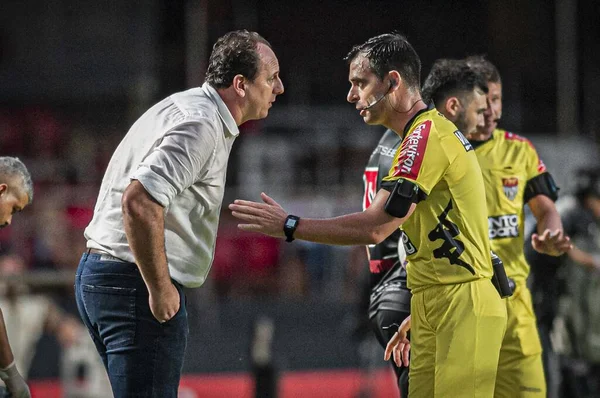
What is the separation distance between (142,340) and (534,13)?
1529 cm

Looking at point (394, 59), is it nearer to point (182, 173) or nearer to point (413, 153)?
point (413, 153)

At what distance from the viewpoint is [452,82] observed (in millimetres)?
4801

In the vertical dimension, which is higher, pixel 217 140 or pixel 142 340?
pixel 217 140

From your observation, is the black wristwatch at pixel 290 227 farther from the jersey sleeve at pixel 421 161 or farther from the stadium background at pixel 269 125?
the stadium background at pixel 269 125

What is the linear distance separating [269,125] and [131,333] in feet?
37.3

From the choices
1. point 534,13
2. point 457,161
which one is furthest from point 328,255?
point 457,161

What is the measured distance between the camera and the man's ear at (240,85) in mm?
4016

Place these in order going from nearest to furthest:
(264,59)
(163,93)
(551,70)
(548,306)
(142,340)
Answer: (142,340), (264,59), (548,306), (163,93), (551,70)

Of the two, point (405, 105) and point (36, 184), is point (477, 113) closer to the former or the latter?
point (405, 105)

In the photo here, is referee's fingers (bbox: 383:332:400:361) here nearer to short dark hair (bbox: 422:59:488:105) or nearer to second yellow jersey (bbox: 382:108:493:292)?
second yellow jersey (bbox: 382:108:493:292)

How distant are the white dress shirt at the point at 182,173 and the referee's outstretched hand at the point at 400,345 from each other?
0.89 meters

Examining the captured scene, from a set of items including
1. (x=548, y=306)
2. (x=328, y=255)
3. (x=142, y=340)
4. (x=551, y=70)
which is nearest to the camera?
(x=142, y=340)

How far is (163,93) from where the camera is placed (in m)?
15.4

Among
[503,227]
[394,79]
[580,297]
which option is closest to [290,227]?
[394,79]
